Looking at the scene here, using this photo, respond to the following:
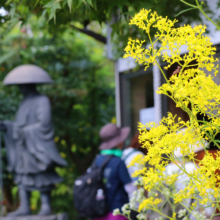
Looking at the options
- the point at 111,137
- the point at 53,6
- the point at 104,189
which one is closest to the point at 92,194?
the point at 104,189

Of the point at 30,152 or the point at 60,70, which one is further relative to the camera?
the point at 60,70

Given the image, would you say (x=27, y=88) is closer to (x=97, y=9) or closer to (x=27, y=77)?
(x=27, y=77)

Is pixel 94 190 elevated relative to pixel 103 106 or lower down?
lower down

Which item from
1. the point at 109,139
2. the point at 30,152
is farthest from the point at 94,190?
the point at 30,152

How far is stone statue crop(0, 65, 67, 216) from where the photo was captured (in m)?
5.26

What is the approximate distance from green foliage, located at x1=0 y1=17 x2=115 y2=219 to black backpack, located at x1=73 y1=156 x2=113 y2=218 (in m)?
3.59

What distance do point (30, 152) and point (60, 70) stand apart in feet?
7.94

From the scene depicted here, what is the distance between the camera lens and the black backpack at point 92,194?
3.42 meters

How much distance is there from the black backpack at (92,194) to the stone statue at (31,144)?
5.93ft

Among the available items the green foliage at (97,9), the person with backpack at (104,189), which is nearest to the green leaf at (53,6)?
the green foliage at (97,9)

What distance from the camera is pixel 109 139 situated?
12.5 feet

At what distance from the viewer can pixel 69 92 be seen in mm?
7121

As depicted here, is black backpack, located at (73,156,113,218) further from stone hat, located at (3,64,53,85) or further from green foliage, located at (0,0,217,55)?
stone hat, located at (3,64,53,85)

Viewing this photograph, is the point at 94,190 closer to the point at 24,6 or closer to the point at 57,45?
the point at 24,6
